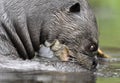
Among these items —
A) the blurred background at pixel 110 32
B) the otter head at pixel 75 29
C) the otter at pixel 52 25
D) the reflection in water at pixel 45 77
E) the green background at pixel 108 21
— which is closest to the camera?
the reflection in water at pixel 45 77

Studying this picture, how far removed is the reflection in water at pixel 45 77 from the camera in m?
8.06

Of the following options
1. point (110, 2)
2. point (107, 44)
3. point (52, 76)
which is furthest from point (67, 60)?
point (110, 2)

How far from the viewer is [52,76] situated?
28.0 feet

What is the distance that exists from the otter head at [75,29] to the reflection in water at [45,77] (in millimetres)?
618

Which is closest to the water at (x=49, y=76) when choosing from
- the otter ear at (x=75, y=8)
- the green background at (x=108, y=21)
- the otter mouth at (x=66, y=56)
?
the otter mouth at (x=66, y=56)

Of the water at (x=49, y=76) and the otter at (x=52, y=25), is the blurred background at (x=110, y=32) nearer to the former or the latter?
the water at (x=49, y=76)

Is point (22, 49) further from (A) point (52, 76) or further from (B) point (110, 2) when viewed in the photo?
(B) point (110, 2)

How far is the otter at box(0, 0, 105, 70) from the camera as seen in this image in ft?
30.8

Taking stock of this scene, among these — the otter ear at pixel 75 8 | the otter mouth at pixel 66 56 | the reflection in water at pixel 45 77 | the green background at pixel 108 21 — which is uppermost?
the otter ear at pixel 75 8

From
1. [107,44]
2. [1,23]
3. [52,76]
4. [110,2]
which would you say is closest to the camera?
[52,76]

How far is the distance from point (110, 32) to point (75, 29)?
652 centimetres

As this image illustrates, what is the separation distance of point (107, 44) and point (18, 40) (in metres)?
4.31

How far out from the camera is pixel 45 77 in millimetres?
8406

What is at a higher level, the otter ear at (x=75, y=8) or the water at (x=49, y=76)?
→ the otter ear at (x=75, y=8)
